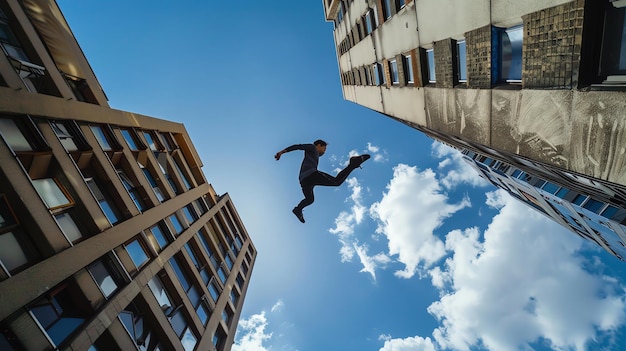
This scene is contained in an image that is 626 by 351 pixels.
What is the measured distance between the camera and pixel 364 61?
16.4 meters

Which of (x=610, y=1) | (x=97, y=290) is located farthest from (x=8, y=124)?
(x=610, y=1)

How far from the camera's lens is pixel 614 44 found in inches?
161

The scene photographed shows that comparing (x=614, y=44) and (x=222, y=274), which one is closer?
(x=614, y=44)

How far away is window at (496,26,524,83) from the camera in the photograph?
562cm

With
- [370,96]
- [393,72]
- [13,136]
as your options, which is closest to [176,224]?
[13,136]

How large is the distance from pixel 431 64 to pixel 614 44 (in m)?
5.00

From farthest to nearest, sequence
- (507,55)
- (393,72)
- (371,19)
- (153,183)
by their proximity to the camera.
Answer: (153,183), (371,19), (393,72), (507,55)

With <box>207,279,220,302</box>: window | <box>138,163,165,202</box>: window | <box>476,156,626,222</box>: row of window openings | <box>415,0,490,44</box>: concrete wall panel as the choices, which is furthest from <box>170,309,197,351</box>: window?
<box>476,156,626,222</box>: row of window openings

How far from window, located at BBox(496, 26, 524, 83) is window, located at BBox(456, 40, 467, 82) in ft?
3.68

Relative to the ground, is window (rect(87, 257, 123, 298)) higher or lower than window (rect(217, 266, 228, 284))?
higher

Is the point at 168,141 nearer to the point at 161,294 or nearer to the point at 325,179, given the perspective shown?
the point at 161,294

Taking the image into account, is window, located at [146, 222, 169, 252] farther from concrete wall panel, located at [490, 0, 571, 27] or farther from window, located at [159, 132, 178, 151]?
concrete wall panel, located at [490, 0, 571, 27]

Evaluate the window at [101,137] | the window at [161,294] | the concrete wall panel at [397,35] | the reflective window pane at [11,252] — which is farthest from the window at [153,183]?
the concrete wall panel at [397,35]

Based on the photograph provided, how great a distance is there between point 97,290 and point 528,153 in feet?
35.8
